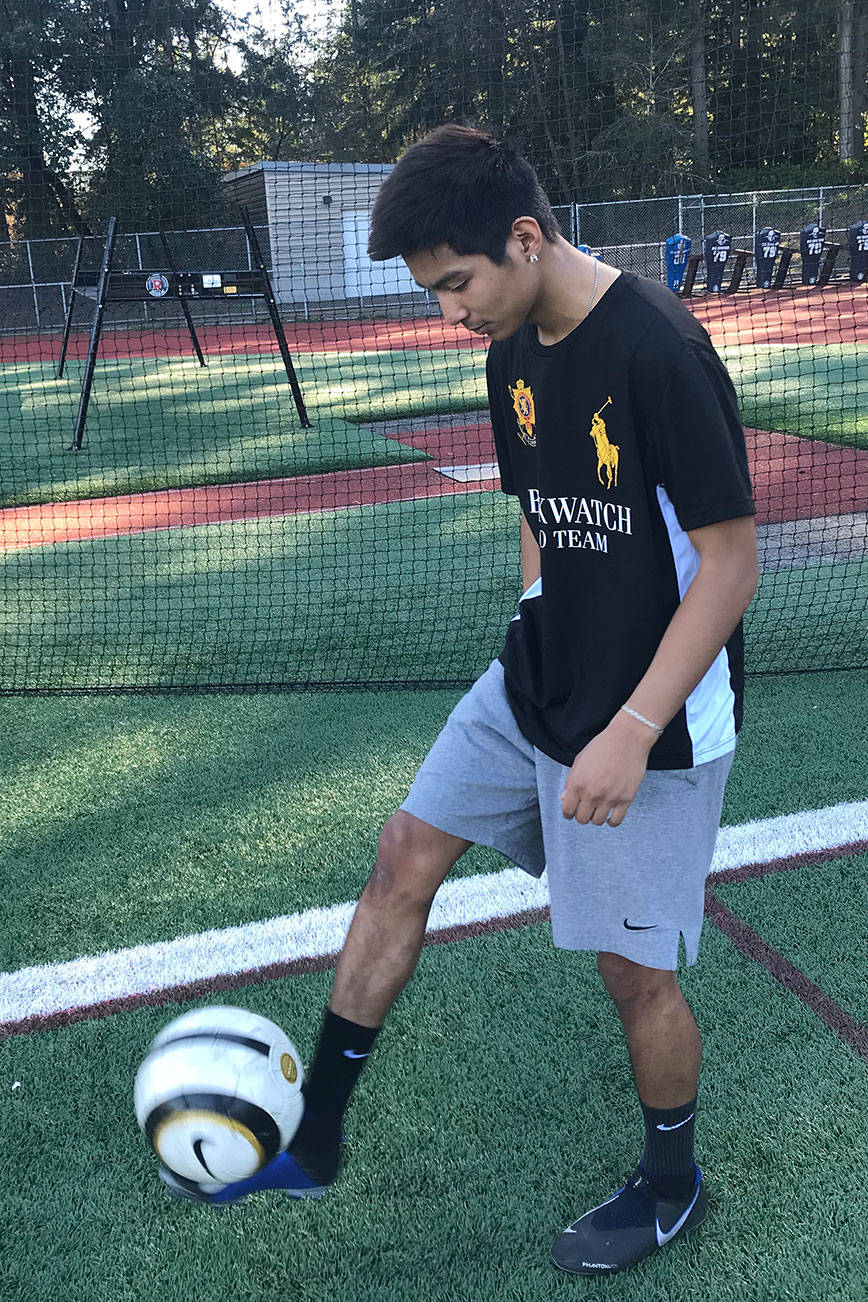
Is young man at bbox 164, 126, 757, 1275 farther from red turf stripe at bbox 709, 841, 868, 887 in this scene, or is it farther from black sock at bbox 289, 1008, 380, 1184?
red turf stripe at bbox 709, 841, 868, 887

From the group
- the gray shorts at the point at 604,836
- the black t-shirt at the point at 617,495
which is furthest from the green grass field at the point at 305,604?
the black t-shirt at the point at 617,495

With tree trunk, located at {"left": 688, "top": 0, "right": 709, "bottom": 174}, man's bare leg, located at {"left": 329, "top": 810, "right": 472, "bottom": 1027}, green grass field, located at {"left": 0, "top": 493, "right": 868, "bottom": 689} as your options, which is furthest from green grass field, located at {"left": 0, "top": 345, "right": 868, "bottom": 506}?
man's bare leg, located at {"left": 329, "top": 810, "right": 472, "bottom": 1027}

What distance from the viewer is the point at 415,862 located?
2.08 meters

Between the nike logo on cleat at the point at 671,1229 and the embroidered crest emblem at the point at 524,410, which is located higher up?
the embroidered crest emblem at the point at 524,410

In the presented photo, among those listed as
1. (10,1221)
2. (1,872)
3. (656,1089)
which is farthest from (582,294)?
(1,872)

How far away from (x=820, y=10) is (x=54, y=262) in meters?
17.2

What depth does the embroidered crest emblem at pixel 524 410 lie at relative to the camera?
6.50 ft

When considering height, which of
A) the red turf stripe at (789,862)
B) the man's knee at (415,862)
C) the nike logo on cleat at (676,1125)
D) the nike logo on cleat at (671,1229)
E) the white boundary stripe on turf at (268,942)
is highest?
the man's knee at (415,862)

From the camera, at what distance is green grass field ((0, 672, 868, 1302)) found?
2.08m

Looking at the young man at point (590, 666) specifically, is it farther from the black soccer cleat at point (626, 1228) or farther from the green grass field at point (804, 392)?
the green grass field at point (804, 392)

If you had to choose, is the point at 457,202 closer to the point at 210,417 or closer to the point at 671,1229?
the point at 671,1229

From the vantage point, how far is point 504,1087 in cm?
251

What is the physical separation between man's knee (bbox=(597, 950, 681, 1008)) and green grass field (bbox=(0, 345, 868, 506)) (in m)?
8.34

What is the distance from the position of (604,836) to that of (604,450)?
65 centimetres
